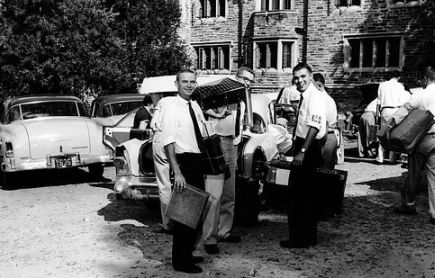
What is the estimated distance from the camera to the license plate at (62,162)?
9.87 meters

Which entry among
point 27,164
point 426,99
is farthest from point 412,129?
point 27,164

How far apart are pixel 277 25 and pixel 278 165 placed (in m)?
20.5

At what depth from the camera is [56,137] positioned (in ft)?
32.8

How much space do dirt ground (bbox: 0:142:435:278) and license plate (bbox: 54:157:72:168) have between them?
0.67 meters

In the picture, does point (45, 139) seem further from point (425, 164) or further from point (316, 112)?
point (425, 164)

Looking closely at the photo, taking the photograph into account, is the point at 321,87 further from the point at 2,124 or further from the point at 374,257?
the point at 2,124

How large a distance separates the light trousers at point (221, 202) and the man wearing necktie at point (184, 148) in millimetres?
546

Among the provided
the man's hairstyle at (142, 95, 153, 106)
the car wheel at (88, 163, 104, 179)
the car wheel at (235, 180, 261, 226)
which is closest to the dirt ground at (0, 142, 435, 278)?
the car wheel at (235, 180, 261, 226)

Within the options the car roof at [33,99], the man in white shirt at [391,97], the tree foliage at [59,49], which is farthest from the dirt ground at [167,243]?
the tree foliage at [59,49]

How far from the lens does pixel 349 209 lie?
8234 millimetres

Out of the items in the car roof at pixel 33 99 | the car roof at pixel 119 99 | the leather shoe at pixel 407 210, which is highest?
the car roof at pixel 33 99

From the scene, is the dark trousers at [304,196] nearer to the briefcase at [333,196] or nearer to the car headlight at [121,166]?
the briefcase at [333,196]

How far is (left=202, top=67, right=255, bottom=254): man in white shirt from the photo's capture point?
581 cm

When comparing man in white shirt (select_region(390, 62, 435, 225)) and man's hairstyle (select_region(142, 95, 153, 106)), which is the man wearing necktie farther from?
man's hairstyle (select_region(142, 95, 153, 106))
